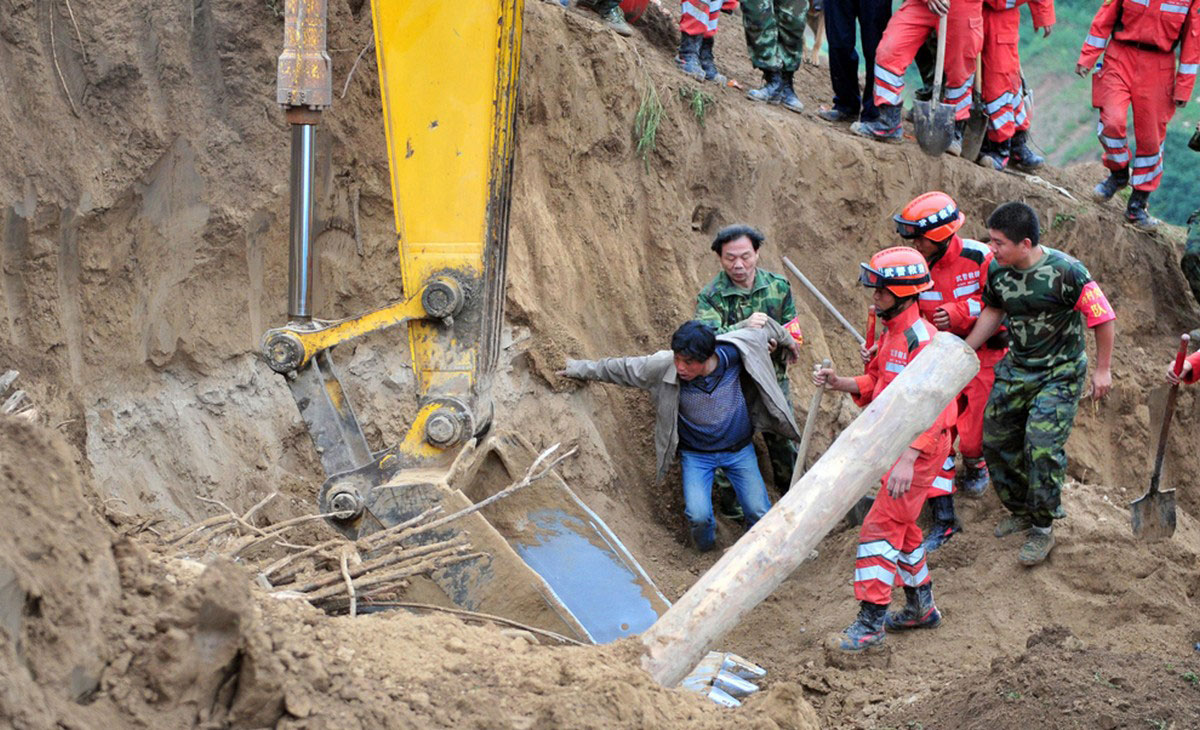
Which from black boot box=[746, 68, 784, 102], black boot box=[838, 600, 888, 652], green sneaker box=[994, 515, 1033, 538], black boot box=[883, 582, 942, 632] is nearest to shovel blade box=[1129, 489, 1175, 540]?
green sneaker box=[994, 515, 1033, 538]

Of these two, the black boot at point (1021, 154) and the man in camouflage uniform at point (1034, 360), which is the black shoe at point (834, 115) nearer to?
the black boot at point (1021, 154)

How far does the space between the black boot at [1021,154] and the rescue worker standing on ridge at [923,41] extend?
1211 millimetres

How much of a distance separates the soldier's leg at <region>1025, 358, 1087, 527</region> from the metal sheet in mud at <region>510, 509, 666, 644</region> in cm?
227

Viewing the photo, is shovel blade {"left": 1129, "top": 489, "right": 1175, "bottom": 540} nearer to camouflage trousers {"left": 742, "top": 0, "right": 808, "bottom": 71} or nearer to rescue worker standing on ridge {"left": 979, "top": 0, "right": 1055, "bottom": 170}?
rescue worker standing on ridge {"left": 979, "top": 0, "right": 1055, "bottom": 170}

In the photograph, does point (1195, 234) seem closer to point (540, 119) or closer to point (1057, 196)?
point (1057, 196)

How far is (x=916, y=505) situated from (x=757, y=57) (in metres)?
4.70

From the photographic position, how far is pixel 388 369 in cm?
→ 737

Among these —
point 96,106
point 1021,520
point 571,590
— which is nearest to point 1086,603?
point 1021,520

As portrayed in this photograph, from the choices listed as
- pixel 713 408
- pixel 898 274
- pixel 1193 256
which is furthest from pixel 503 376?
pixel 1193 256

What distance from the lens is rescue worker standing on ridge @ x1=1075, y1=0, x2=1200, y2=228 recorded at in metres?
9.64

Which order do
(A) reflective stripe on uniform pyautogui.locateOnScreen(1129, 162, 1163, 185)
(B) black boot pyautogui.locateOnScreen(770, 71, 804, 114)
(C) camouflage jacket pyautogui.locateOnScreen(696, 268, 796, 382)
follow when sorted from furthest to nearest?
(A) reflective stripe on uniform pyautogui.locateOnScreen(1129, 162, 1163, 185), (B) black boot pyautogui.locateOnScreen(770, 71, 804, 114), (C) camouflage jacket pyautogui.locateOnScreen(696, 268, 796, 382)

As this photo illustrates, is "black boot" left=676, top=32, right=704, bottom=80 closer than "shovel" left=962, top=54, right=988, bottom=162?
Yes

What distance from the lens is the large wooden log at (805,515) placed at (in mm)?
4203

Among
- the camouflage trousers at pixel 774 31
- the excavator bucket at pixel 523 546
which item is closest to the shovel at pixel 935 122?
the camouflage trousers at pixel 774 31
